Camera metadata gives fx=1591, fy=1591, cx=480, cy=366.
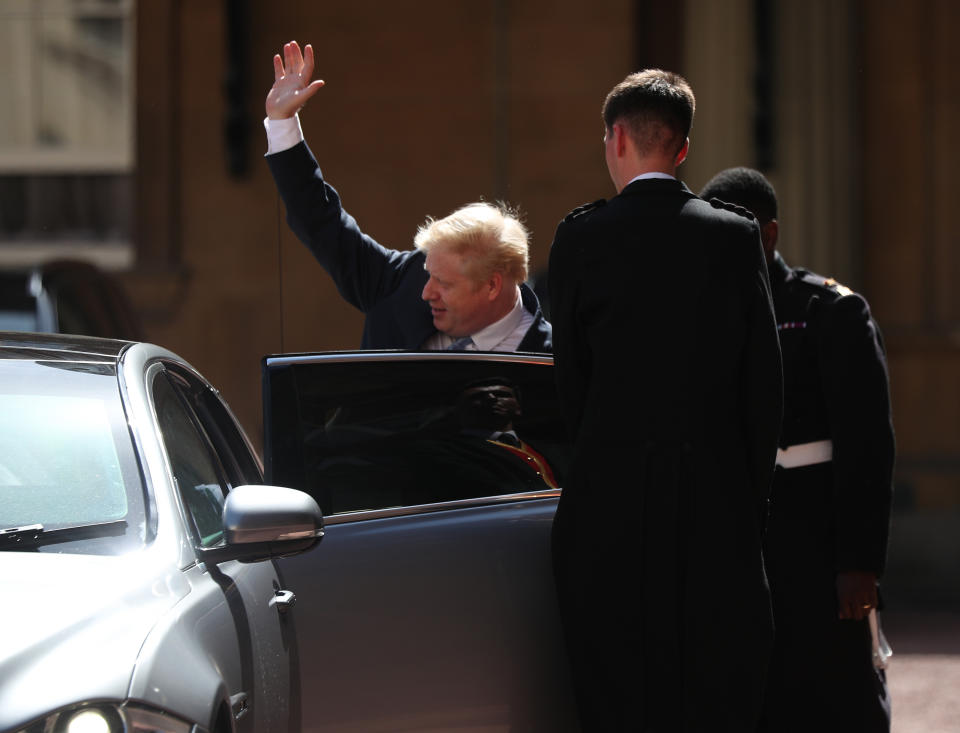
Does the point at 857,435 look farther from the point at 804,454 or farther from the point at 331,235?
the point at 331,235

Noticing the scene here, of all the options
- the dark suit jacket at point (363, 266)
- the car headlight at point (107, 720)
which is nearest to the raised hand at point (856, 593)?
the dark suit jacket at point (363, 266)

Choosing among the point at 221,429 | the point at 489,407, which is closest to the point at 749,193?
the point at 489,407

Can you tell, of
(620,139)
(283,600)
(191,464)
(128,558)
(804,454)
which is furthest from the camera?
(804,454)

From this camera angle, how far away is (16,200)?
377 inches

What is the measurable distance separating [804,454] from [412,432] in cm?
103

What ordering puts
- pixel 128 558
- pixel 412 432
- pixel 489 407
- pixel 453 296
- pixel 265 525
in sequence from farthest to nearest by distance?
pixel 453 296, pixel 489 407, pixel 412 432, pixel 265 525, pixel 128 558

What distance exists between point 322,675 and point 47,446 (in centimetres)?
73

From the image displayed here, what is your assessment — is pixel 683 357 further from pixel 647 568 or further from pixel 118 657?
pixel 118 657

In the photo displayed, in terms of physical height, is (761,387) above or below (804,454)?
above

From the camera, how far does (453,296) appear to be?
430 centimetres

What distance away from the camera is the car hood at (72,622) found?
92.4 inches

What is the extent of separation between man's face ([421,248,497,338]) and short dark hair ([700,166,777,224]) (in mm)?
666

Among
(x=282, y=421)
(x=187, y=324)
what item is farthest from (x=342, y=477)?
(x=187, y=324)

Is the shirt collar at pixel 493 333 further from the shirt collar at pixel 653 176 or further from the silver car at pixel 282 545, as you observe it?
the shirt collar at pixel 653 176
